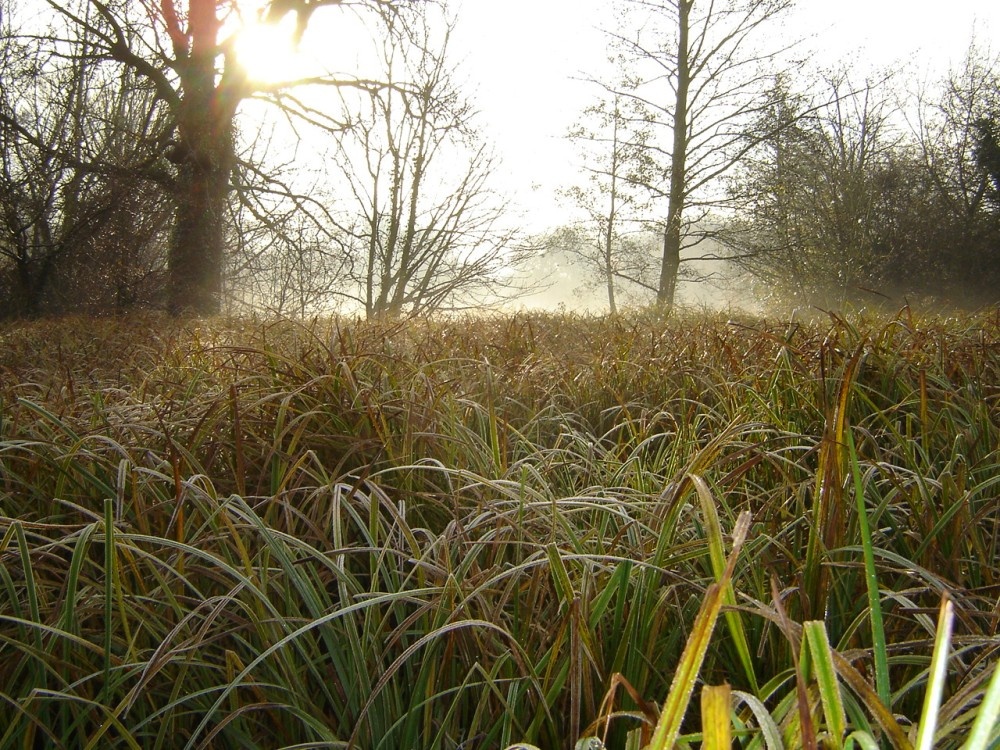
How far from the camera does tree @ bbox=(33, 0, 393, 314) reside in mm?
7684

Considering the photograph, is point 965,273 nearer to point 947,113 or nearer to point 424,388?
point 947,113

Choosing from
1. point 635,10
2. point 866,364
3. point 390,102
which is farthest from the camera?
point 635,10

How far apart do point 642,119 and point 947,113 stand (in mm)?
7996

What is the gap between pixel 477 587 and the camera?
973 millimetres

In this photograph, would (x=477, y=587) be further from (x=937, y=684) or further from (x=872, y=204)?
(x=872, y=204)

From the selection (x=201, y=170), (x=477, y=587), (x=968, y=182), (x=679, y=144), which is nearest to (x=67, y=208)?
(x=201, y=170)

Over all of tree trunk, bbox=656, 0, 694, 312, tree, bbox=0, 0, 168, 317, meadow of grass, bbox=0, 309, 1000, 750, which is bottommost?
meadow of grass, bbox=0, 309, 1000, 750

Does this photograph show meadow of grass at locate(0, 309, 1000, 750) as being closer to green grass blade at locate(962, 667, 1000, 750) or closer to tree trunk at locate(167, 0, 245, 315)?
green grass blade at locate(962, 667, 1000, 750)

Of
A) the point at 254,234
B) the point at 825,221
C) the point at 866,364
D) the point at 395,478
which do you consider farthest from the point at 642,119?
the point at 395,478

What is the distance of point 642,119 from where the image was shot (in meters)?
13.8

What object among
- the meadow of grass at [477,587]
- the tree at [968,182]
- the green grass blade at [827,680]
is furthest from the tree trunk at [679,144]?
the green grass blade at [827,680]

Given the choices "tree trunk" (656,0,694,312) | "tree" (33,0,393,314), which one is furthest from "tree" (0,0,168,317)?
"tree trunk" (656,0,694,312)

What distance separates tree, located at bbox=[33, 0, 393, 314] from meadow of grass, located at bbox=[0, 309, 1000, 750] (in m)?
6.75

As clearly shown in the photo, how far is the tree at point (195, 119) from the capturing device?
7684 millimetres
